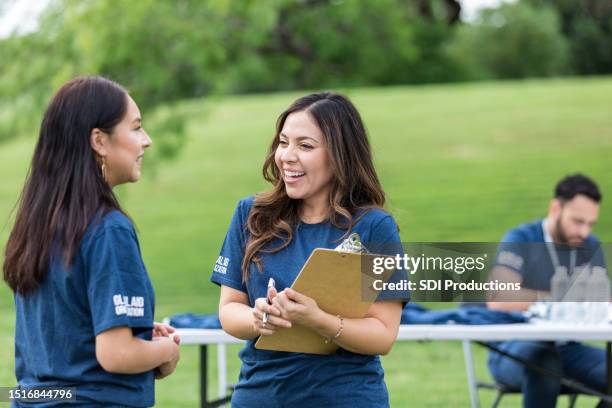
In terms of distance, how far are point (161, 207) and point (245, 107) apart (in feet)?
30.1

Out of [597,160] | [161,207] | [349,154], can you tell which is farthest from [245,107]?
[349,154]

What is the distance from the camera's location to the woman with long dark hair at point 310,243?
2977 mm

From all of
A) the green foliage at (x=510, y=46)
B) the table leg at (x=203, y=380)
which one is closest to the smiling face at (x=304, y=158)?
the table leg at (x=203, y=380)

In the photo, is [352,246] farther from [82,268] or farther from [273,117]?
[273,117]

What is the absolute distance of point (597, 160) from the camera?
1847 cm

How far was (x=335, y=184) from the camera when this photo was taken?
124 inches

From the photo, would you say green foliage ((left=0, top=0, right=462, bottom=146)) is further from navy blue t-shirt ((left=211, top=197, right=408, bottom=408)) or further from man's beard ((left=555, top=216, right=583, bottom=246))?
navy blue t-shirt ((left=211, top=197, right=408, bottom=408))

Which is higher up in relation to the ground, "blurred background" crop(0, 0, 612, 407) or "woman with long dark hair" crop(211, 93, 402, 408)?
"blurred background" crop(0, 0, 612, 407)

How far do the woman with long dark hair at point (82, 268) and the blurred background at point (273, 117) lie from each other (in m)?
0.99

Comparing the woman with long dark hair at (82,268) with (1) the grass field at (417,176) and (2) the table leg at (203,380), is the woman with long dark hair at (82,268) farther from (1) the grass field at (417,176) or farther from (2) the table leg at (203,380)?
(1) the grass field at (417,176)

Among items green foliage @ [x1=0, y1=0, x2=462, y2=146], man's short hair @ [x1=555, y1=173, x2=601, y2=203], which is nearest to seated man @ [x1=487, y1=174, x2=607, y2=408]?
man's short hair @ [x1=555, y1=173, x2=601, y2=203]

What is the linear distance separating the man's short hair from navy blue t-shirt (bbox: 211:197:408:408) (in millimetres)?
2959

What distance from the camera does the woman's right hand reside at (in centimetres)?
283

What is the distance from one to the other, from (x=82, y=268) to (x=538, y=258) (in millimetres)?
3424
